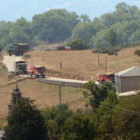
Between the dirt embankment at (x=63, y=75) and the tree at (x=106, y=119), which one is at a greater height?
the dirt embankment at (x=63, y=75)

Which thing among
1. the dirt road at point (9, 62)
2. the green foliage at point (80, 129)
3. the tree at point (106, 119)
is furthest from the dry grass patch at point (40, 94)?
the green foliage at point (80, 129)

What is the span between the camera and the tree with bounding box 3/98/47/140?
168 feet

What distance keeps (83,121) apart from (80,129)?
1.96 ft

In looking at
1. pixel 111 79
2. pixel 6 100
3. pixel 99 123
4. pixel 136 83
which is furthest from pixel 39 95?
pixel 99 123

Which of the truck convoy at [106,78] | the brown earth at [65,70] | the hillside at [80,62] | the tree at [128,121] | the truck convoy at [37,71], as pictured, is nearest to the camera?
the tree at [128,121]

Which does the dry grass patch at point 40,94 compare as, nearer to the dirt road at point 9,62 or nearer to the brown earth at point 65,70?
the brown earth at point 65,70

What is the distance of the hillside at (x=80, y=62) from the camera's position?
86.2 metres

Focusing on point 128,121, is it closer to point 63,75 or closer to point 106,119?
point 106,119

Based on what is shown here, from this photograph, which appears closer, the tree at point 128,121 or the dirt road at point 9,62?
the tree at point 128,121

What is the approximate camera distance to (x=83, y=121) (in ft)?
149

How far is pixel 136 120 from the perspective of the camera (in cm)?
4469

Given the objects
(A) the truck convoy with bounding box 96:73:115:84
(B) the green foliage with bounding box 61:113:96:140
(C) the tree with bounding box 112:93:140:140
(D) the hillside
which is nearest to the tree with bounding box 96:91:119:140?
(B) the green foliage with bounding box 61:113:96:140

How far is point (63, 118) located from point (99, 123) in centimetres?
463

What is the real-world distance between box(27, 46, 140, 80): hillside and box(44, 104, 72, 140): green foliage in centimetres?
2713
